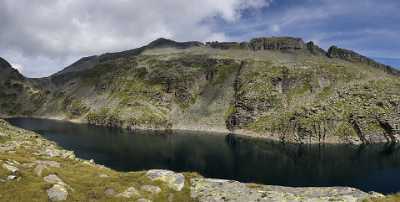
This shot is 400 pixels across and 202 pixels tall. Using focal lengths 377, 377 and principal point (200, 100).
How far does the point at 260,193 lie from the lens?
131 feet

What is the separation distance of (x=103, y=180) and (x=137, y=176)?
382 cm

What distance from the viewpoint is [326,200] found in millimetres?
37000

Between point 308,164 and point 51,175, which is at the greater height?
point 51,175

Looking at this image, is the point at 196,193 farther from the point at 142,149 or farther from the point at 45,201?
the point at 142,149

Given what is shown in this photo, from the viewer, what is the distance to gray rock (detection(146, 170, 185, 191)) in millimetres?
39706

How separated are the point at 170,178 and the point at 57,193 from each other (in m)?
11.9

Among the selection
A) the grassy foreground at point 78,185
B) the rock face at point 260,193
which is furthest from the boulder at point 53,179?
the rock face at point 260,193

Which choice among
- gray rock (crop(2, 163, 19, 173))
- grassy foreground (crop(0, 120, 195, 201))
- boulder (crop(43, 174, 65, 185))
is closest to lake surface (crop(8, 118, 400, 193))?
grassy foreground (crop(0, 120, 195, 201))

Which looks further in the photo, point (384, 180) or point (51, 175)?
point (384, 180)

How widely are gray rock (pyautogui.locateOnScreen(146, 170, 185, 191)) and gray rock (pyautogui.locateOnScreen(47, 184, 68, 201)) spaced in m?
9.52

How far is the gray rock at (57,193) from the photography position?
3341 cm

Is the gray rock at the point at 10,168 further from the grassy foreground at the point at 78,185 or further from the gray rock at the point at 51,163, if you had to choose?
the gray rock at the point at 51,163

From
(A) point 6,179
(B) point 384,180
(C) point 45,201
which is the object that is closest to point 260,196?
(C) point 45,201

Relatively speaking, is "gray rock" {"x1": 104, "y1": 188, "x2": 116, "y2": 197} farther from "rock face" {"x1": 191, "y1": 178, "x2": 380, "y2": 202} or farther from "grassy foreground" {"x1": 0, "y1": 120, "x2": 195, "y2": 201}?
"rock face" {"x1": 191, "y1": 178, "x2": 380, "y2": 202}
